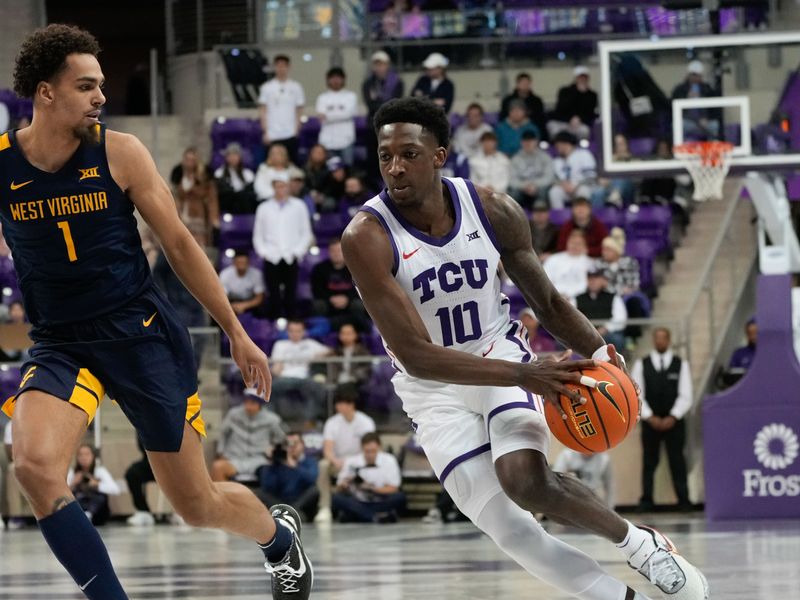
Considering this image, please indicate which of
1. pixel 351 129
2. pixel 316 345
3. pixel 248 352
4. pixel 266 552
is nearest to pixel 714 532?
pixel 316 345

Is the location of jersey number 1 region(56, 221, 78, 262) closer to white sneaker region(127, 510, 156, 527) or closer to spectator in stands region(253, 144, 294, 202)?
white sneaker region(127, 510, 156, 527)

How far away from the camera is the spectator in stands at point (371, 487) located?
13.1 m

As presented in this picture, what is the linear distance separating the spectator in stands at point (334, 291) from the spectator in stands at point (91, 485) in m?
2.71

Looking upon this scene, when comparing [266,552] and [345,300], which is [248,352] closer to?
[266,552]

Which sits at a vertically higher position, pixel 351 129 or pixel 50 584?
pixel 351 129

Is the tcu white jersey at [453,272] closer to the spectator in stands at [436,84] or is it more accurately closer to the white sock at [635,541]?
the white sock at [635,541]

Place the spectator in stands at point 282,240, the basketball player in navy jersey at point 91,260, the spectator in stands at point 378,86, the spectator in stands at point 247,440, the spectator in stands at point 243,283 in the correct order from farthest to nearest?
1. the spectator in stands at point 378,86
2. the spectator in stands at point 282,240
3. the spectator in stands at point 243,283
4. the spectator in stands at point 247,440
5. the basketball player in navy jersey at point 91,260

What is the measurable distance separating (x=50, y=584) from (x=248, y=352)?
3427 millimetres

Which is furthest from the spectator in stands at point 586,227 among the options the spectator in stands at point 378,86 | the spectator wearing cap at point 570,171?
the spectator in stands at point 378,86

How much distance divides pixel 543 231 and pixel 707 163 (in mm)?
2577

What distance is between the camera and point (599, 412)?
4.95 metres

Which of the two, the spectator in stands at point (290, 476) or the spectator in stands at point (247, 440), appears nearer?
the spectator in stands at point (290, 476)

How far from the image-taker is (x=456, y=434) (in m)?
5.39

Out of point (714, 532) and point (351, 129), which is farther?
point (351, 129)
